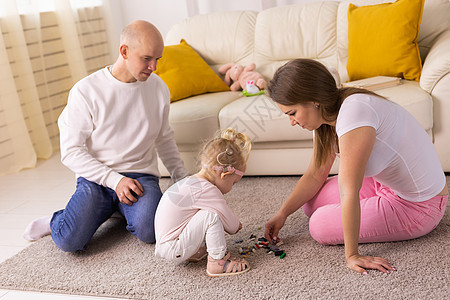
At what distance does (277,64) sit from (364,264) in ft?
6.08

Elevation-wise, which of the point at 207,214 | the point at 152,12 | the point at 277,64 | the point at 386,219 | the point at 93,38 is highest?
the point at 152,12

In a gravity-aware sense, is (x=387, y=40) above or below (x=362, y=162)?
above

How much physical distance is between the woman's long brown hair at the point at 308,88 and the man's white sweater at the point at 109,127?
0.71 m

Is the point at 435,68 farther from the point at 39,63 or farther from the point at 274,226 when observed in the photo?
the point at 39,63

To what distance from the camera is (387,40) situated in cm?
271

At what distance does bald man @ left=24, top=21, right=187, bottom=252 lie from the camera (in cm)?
199

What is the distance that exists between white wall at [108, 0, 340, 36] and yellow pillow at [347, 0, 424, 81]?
1182 millimetres

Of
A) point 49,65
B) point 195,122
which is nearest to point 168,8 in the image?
point 49,65

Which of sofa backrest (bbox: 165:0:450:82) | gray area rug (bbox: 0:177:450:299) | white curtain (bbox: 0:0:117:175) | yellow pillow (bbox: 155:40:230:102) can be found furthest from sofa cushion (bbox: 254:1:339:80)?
white curtain (bbox: 0:0:117:175)

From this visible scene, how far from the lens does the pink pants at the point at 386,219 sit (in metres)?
1.73

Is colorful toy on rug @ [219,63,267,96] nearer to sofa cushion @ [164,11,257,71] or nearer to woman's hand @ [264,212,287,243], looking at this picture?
sofa cushion @ [164,11,257,71]

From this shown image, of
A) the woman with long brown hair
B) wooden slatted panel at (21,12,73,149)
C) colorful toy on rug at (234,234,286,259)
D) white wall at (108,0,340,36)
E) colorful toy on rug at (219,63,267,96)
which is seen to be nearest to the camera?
the woman with long brown hair

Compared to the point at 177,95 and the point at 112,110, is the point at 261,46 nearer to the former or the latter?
the point at 177,95

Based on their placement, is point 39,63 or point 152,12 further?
point 152,12
